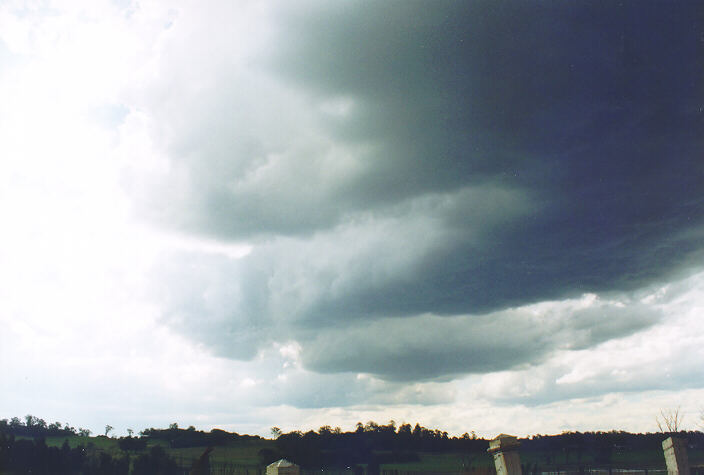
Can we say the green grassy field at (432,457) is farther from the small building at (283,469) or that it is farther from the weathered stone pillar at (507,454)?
the weathered stone pillar at (507,454)

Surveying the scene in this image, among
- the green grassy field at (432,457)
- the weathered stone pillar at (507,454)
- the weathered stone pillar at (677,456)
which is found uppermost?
the weathered stone pillar at (507,454)

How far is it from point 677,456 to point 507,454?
4.01 m

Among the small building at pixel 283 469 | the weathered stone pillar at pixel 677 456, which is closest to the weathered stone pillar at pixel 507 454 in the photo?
the weathered stone pillar at pixel 677 456

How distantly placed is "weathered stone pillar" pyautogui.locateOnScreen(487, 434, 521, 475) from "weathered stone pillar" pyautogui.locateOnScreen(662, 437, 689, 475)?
3.79 metres

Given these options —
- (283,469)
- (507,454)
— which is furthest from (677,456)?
(283,469)

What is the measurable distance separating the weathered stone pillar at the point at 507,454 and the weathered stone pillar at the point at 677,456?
3.79m

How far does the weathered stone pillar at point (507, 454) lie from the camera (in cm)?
689

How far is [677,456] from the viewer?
29.5 ft

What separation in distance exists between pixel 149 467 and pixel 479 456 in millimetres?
59025

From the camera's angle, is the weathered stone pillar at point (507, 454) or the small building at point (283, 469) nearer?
the weathered stone pillar at point (507, 454)

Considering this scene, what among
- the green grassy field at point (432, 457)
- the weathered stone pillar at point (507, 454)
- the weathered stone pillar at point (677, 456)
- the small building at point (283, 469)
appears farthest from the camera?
the green grassy field at point (432, 457)

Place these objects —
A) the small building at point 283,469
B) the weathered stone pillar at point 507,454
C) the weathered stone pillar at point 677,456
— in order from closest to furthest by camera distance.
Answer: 1. the weathered stone pillar at point 507,454
2. the weathered stone pillar at point 677,456
3. the small building at point 283,469

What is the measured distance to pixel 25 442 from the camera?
245ft

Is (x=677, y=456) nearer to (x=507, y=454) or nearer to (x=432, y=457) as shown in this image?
(x=507, y=454)
